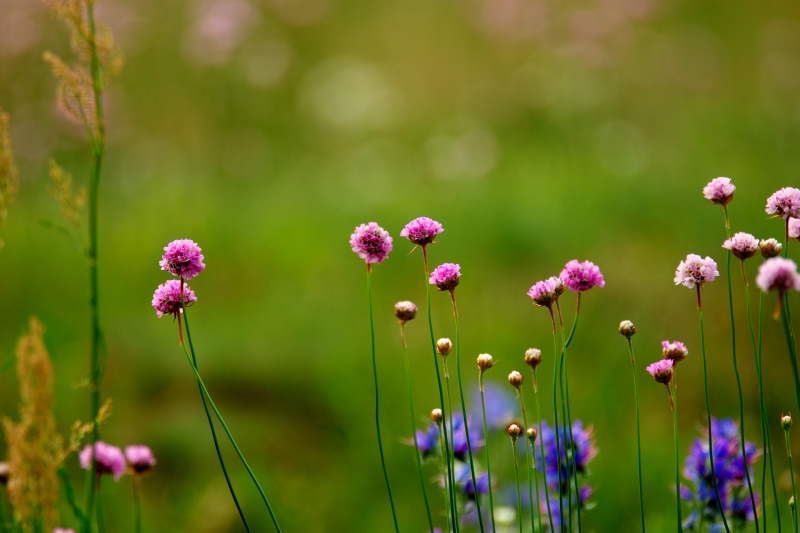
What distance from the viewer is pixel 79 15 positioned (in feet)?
4.78

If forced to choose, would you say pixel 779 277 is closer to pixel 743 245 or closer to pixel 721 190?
pixel 743 245

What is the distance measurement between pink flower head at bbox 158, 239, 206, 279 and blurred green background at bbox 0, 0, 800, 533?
3.95 ft

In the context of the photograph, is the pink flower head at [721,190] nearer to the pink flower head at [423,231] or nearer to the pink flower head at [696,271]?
the pink flower head at [696,271]

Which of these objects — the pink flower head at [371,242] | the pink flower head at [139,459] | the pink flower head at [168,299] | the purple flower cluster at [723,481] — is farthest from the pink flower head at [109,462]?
the purple flower cluster at [723,481]

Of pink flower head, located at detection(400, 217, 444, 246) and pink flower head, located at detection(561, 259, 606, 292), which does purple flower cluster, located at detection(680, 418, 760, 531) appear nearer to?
pink flower head, located at detection(561, 259, 606, 292)

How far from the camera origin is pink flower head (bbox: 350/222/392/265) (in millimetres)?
1325

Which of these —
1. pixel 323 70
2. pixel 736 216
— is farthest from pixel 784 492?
pixel 323 70

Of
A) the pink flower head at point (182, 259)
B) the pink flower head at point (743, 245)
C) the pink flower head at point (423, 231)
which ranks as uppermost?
the pink flower head at point (423, 231)

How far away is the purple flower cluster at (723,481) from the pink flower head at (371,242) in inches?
33.0

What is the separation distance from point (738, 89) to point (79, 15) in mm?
6388

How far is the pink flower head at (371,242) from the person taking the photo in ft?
4.35

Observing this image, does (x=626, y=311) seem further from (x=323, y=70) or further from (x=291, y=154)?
(x=323, y=70)

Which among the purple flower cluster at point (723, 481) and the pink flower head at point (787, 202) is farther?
the purple flower cluster at point (723, 481)

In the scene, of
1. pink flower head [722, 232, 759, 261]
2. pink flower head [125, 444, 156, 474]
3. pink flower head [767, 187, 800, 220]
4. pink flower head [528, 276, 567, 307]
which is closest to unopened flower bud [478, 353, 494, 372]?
pink flower head [528, 276, 567, 307]
